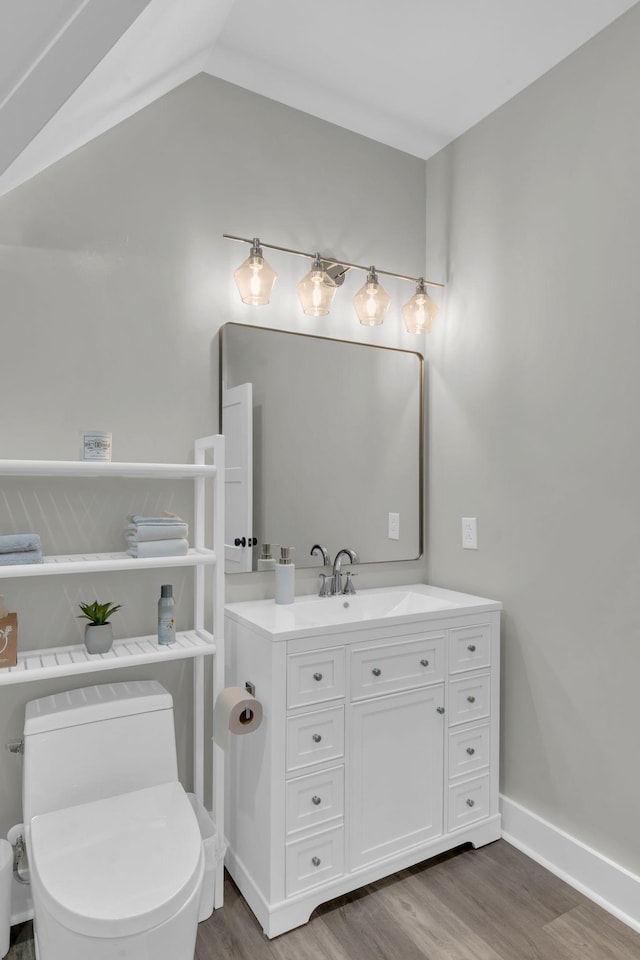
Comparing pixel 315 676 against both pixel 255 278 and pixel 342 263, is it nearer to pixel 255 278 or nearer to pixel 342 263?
pixel 255 278

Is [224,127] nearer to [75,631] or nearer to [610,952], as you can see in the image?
[75,631]

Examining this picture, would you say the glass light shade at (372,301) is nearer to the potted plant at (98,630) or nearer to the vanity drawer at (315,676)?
the vanity drawer at (315,676)

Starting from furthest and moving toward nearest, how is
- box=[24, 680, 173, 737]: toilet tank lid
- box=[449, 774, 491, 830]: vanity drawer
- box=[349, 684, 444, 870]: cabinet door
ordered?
box=[449, 774, 491, 830]: vanity drawer → box=[349, 684, 444, 870]: cabinet door → box=[24, 680, 173, 737]: toilet tank lid

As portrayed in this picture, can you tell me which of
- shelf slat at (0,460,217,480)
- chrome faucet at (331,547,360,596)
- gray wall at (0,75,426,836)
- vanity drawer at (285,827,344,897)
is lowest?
vanity drawer at (285,827,344,897)

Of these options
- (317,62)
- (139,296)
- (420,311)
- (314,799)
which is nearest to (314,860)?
(314,799)

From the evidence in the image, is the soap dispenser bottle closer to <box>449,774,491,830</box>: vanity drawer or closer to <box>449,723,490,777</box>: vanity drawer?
<box>449,723,490,777</box>: vanity drawer

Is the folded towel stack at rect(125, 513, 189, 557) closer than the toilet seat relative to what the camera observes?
No

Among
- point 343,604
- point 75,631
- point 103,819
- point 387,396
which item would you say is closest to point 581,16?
point 387,396

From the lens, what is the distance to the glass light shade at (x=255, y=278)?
2.05m

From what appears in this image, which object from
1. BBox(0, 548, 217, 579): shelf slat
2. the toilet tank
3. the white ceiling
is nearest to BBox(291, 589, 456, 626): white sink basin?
BBox(0, 548, 217, 579): shelf slat

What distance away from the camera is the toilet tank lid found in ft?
5.27

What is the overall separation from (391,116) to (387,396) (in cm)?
109

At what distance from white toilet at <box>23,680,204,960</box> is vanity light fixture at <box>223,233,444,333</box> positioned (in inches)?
53.2

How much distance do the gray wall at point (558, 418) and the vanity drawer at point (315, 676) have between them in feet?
2.46
